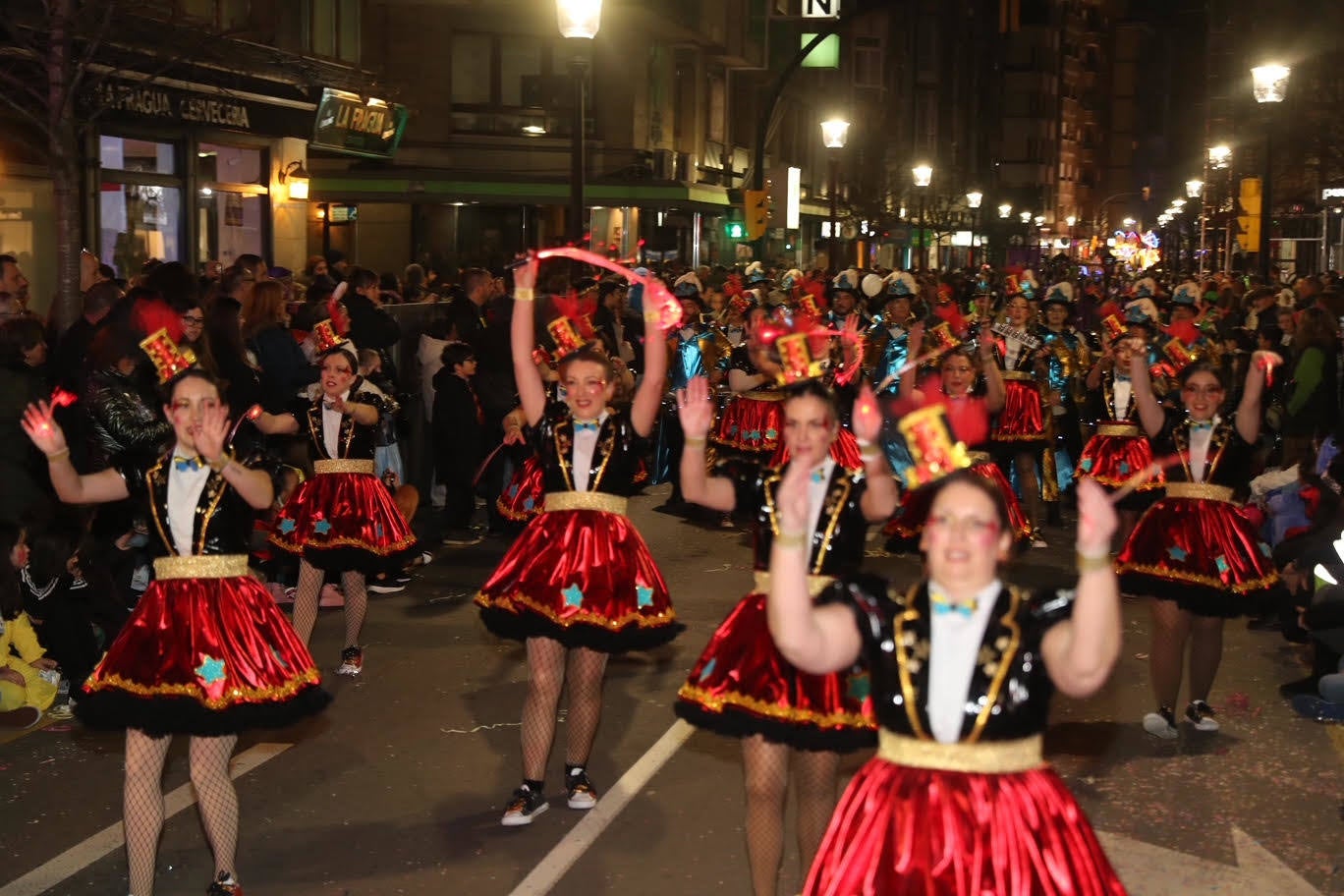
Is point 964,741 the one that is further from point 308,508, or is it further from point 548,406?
point 308,508

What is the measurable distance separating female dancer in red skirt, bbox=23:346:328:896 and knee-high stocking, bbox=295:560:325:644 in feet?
10.5

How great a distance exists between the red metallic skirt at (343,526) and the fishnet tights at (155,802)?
3.42 m

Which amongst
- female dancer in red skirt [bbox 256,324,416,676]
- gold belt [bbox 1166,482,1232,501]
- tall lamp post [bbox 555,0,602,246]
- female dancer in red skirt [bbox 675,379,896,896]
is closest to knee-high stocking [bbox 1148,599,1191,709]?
gold belt [bbox 1166,482,1232,501]

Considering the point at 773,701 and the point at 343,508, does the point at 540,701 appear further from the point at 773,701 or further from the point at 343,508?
the point at 343,508

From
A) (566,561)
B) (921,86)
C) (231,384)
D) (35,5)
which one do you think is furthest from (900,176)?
(566,561)

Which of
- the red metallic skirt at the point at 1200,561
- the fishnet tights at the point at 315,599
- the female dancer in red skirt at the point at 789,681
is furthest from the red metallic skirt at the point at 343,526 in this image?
the female dancer in red skirt at the point at 789,681

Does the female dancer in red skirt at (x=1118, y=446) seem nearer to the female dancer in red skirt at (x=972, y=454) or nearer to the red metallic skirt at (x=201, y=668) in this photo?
the female dancer in red skirt at (x=972, y=454)

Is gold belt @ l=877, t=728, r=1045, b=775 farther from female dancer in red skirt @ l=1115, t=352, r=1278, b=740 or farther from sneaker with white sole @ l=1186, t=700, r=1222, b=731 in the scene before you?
sneaker with white sole @ l=1186, t=700, r=1222, b=731

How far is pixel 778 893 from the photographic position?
255 inches

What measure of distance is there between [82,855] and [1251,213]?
88.9 feet

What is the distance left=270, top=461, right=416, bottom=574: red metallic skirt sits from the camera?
9.48 meters

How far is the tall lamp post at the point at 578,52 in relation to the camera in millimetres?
15977

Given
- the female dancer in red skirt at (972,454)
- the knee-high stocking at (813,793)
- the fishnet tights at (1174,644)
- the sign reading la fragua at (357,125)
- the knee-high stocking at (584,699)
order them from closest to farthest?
the knee-high stocking at (813,793), the knee-high stocking at (584,699), the fishnet tights at (1174,644), the female dancer in red skirt at (972,454), the sign reading la fragua at (357,125)

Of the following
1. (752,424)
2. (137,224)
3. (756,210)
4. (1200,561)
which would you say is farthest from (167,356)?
(756,210)
